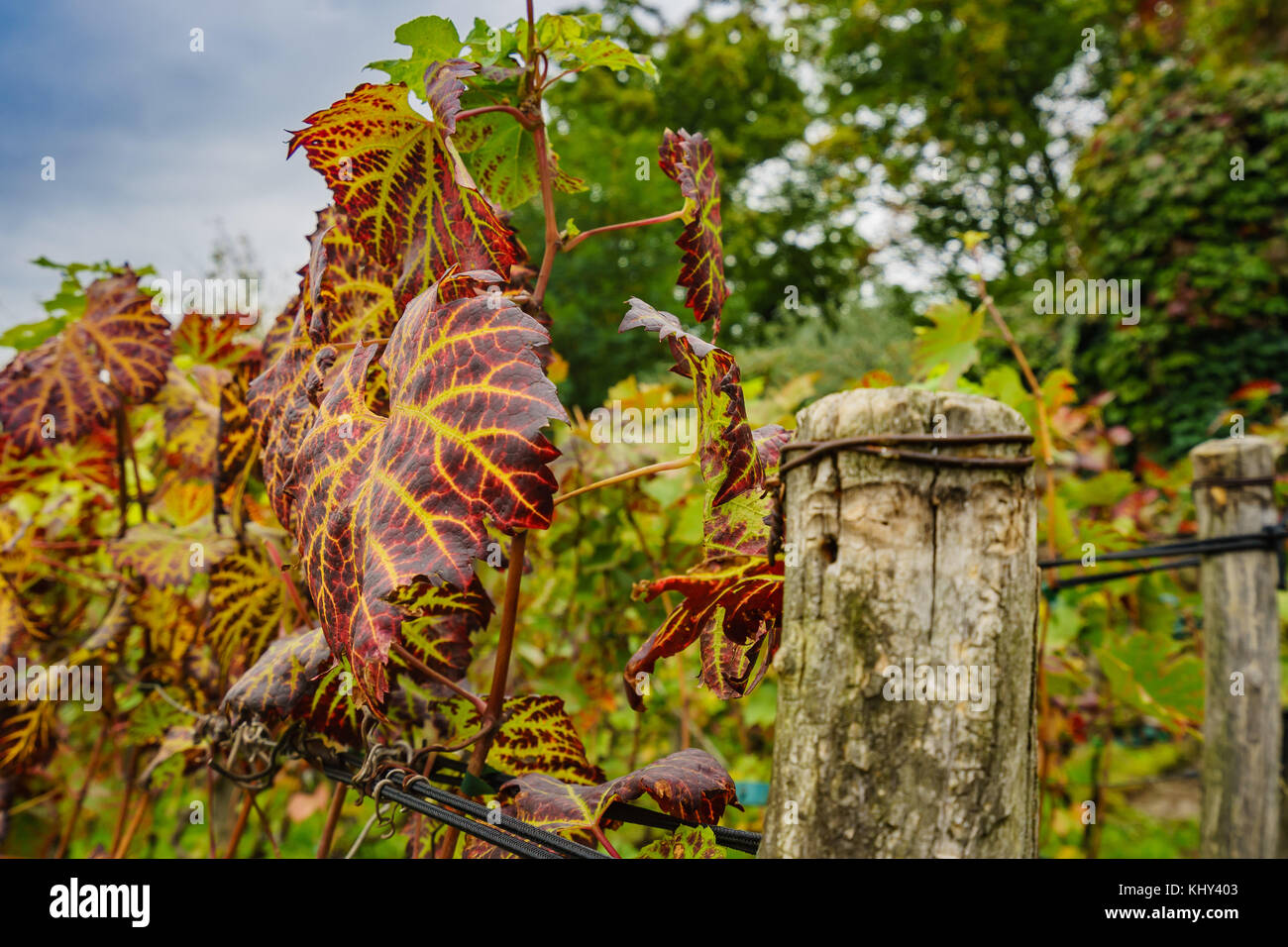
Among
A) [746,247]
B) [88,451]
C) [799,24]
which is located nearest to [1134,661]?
[88,451]

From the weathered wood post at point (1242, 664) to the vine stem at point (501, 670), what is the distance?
171 centimetres

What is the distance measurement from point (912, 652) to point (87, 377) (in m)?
1.35

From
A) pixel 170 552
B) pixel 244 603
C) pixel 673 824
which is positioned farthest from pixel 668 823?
pixel 170 552

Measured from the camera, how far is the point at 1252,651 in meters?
1.86

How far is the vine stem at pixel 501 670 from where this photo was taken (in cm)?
80

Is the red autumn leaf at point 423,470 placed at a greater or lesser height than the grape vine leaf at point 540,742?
greater

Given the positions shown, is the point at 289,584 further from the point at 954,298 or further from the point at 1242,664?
the point at 1242,664

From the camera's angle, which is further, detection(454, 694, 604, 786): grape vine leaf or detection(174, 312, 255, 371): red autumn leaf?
detection(174, 312, 255, 371): red autumn leaf

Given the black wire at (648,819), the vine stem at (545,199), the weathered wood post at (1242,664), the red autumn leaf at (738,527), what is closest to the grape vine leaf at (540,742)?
the black wire at (648,819)

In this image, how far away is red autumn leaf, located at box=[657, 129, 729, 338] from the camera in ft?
2.59

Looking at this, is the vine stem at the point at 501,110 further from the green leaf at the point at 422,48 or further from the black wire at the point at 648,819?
the black wire at the point at 648,819

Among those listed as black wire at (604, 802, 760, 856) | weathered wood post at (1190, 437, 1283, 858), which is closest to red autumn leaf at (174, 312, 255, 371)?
black wire at (604, 802, 760, 856)

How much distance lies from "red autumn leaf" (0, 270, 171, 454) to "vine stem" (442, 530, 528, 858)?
88cm

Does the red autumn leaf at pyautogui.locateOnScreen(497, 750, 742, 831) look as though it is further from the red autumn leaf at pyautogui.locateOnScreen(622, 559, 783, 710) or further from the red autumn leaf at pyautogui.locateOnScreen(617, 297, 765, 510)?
the red autumn leaf at pyautogui.locateOnScreen(617, 297, 765, 510)
